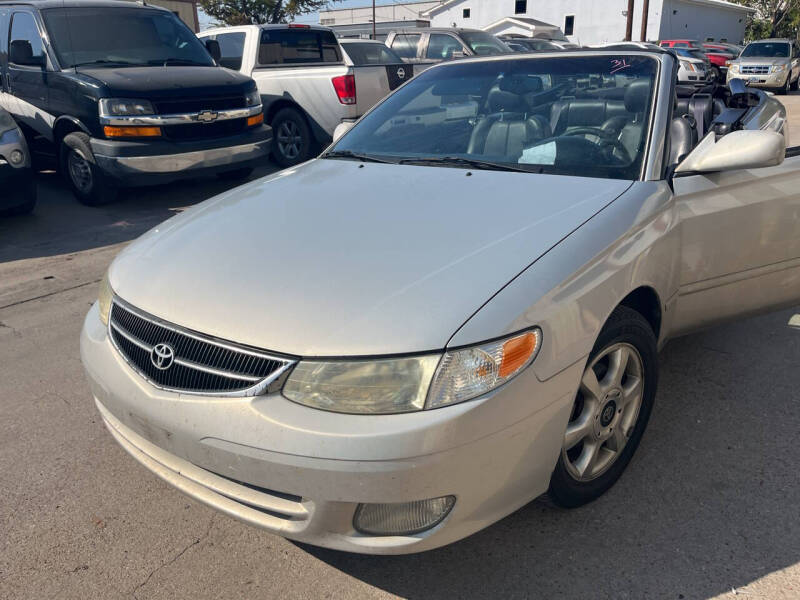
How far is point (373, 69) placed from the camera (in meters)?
9.27

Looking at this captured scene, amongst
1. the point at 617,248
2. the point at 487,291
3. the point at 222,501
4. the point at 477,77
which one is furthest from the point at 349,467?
the point at 477,77

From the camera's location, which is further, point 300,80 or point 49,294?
point 300,80

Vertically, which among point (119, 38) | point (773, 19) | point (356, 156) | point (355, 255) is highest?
point (773, 19)

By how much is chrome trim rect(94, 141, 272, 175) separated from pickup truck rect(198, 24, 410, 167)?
1944mm

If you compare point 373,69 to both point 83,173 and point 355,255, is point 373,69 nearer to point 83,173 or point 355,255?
point 83,173

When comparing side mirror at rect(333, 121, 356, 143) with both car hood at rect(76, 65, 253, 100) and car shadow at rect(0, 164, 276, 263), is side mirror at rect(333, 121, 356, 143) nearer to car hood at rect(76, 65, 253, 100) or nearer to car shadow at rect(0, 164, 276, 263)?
car shadow at rect(0, 164, 276, 263)

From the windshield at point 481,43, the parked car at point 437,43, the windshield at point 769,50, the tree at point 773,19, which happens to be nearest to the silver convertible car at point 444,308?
the parked car at point 437,43

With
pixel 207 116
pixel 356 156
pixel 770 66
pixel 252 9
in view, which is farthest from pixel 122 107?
pixel 252 9

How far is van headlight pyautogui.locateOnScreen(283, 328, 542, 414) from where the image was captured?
185 centimetres

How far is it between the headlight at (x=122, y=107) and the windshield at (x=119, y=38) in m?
0.91

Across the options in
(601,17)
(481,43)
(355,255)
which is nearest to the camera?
(355,255)

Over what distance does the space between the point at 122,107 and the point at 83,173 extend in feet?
3.39

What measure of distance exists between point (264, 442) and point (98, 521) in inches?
41.0

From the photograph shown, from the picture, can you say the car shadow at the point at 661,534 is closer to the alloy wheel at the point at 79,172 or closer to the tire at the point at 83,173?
the tire at the point at 83,173
